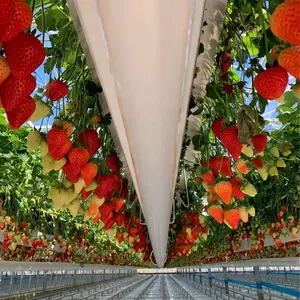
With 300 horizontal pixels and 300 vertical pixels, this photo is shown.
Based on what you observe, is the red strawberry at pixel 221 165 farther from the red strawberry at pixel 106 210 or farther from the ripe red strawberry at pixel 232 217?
the red strawberry at pixel 106 210

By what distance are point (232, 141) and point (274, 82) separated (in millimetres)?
443

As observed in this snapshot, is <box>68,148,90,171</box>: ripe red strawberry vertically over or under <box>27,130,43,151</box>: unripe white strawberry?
under

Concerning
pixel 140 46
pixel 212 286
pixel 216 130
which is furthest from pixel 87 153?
pixel 212 286

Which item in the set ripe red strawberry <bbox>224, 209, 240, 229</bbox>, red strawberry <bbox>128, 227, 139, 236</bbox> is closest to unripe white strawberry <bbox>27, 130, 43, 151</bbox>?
ripe red strawberry <bbox>224, 209, 240, 229</bbox>

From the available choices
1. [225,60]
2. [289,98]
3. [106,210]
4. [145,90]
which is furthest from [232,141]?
[289,98]

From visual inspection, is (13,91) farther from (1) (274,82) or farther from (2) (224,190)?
(2) (224,190)

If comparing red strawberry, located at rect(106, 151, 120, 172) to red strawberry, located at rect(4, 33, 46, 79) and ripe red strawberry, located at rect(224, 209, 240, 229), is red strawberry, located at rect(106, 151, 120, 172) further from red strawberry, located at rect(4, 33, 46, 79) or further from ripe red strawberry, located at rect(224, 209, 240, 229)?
red strawberry, located at rect(4, 33, 46, 79)

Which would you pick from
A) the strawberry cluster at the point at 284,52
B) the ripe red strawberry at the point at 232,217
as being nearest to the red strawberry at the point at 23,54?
the strawberry cluster at the point at 284,52

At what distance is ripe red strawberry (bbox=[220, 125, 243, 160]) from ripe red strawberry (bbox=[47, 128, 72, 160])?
0.44 metres

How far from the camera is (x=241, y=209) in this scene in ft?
6.64

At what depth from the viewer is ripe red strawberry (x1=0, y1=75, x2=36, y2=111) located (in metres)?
0.58

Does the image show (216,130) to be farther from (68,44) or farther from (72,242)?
(72,242)

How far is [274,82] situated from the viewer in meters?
0.79

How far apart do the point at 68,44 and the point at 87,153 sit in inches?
16.6
